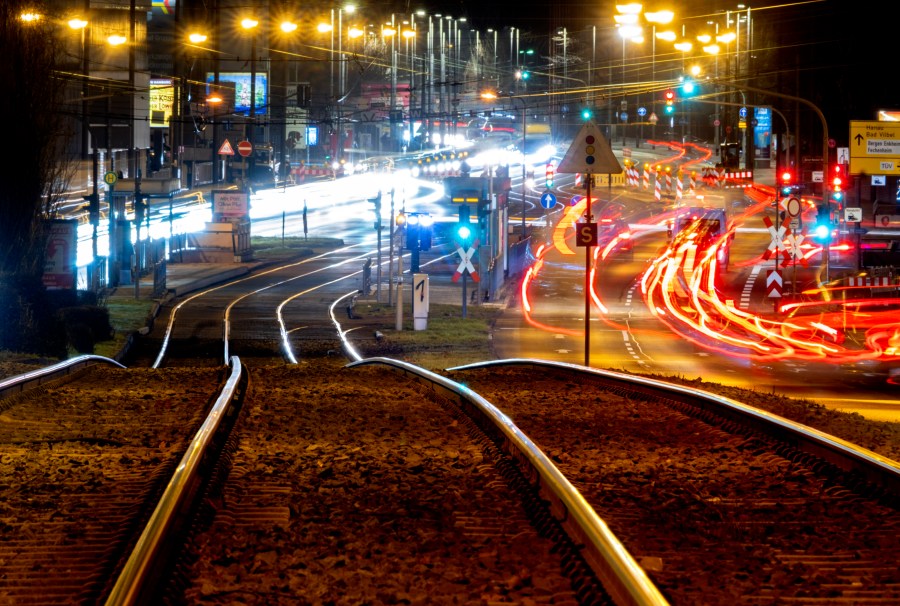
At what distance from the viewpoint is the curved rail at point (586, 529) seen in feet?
17.9

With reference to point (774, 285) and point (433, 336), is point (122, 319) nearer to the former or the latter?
point (433, 336)

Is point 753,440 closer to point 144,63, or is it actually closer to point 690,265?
point 690,265

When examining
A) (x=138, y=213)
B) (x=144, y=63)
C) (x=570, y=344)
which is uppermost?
(x=144, y=63)

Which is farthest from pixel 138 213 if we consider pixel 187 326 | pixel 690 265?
pixel 690 265

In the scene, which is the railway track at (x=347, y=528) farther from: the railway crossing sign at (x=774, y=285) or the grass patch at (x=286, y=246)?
the grass patch at (x=286, y=246)

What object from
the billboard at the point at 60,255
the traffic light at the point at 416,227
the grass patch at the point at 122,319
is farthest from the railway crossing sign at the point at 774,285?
the billboard at the point at 60,255

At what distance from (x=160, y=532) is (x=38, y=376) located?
10790 millimetres

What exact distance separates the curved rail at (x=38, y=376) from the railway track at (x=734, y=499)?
6259 millimetres

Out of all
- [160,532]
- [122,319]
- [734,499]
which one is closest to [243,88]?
[122,319]

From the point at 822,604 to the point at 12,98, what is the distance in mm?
23831

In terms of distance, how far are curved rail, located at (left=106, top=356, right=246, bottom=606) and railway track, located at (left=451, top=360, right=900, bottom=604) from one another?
2.48 meters

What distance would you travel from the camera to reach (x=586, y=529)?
644 centimetres

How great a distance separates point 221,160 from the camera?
320ft

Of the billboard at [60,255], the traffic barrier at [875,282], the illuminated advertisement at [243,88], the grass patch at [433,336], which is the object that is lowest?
the grass patch at [433,336]
